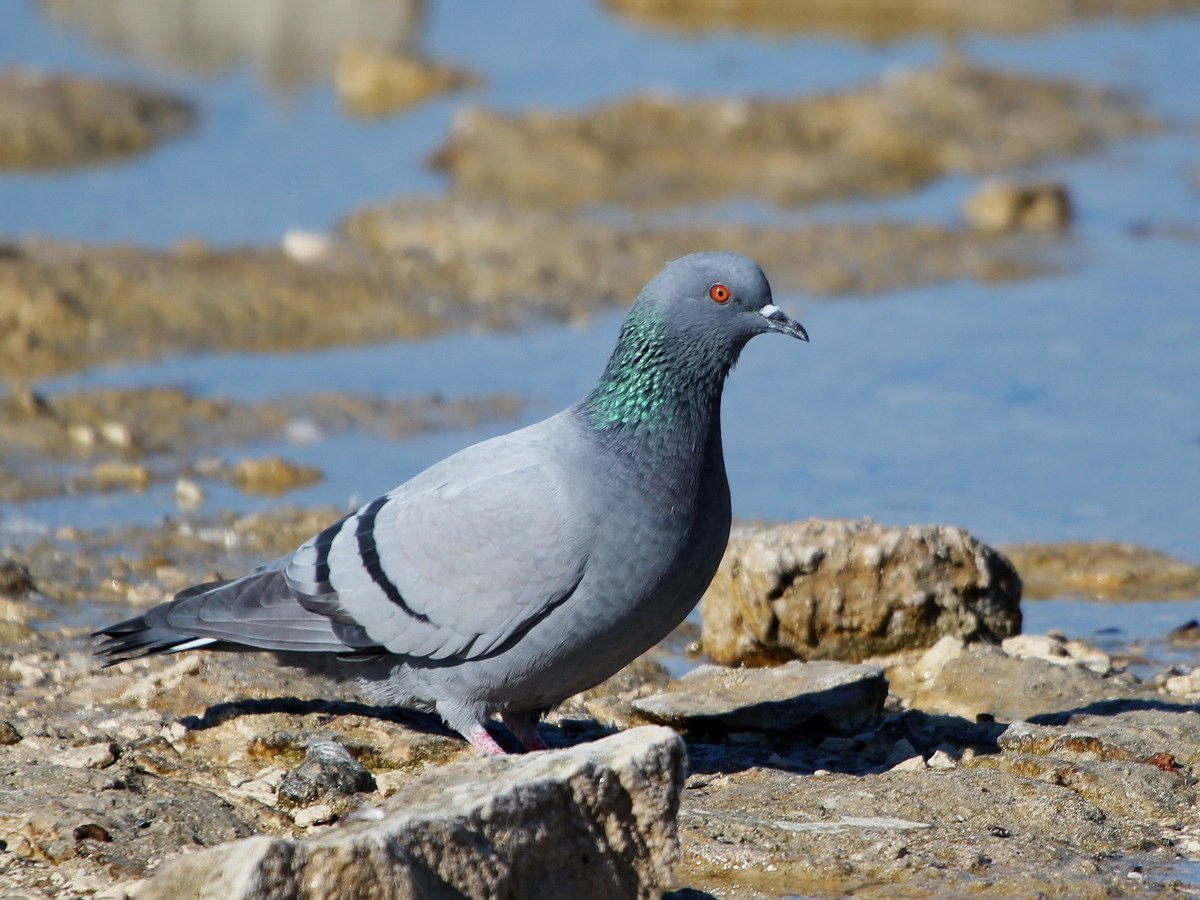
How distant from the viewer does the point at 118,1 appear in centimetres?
2072

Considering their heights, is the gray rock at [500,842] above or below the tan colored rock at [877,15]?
below

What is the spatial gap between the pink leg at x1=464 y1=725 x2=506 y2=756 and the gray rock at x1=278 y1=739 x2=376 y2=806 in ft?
0.94

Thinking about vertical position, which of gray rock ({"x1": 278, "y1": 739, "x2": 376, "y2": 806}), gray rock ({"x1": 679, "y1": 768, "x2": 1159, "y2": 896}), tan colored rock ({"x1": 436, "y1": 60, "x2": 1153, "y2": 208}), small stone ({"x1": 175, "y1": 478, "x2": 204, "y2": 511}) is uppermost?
tan colored rock ({"x1": 436, "y1": 60, "x2": 1153, "y2": 208})

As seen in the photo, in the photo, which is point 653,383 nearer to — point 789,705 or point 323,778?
point 789,705

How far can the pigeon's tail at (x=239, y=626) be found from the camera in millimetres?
4523

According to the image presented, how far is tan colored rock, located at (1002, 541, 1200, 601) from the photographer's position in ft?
21.9

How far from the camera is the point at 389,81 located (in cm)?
1672

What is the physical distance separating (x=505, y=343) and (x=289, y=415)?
173 centimetres

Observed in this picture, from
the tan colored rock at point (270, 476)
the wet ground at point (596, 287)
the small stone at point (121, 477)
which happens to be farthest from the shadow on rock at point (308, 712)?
the small stone at point (121, 477)

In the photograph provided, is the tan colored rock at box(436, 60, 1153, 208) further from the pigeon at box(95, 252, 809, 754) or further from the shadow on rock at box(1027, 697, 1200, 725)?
the pigeon at box(95, 252, 809, 754)

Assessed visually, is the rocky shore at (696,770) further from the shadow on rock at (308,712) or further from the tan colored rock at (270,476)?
the tan colored rock at (270,476)

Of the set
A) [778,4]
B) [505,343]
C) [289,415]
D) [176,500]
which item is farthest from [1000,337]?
[778,4]

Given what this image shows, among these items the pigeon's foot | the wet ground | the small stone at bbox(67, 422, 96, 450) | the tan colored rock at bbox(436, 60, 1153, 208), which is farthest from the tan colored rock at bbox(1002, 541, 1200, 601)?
the tan colored rock at bbox(436, 60, 1153, 208)

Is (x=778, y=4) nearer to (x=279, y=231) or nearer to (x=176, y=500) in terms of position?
(x=279, y=231)
